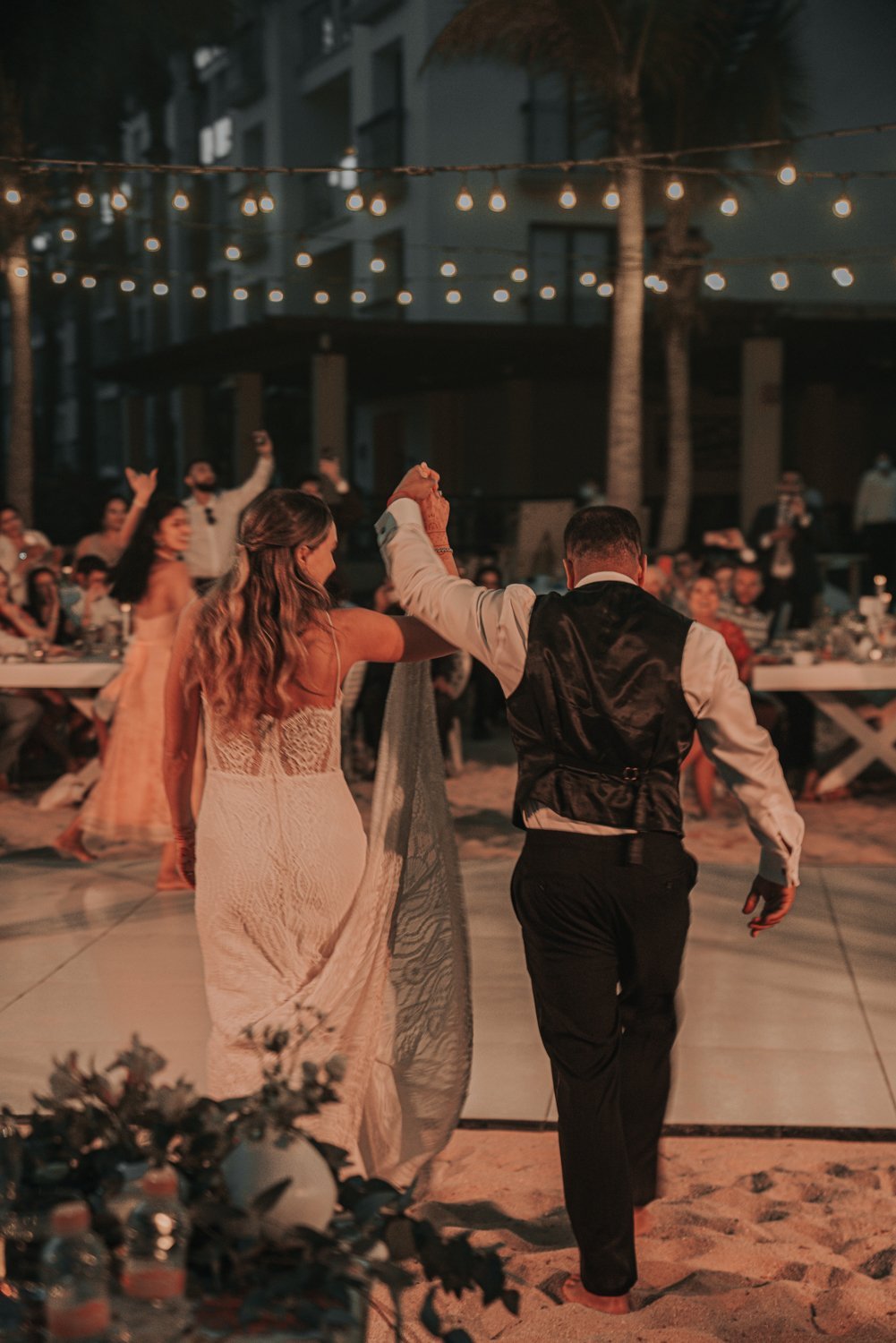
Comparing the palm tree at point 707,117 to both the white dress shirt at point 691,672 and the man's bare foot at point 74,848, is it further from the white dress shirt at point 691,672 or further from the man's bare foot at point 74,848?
the white dress shirt at point 691,672

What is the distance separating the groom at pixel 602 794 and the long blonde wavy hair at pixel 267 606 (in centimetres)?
21

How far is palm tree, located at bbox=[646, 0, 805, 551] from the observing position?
64.1 ft

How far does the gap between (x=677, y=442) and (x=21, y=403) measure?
8.44 meters

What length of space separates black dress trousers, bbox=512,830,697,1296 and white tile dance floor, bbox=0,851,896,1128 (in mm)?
1282

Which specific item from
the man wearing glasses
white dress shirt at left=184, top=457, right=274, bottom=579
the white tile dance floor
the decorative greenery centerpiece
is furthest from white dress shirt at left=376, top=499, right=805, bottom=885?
white dress shirt at left=184, top=457, right=274, bottom=579

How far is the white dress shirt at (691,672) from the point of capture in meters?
3.25

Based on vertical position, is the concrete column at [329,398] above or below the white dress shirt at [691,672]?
above

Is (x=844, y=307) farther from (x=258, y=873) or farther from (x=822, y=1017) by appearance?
(x=258, y=873)

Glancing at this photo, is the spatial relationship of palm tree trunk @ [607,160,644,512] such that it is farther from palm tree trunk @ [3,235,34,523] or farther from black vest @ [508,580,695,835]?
black vest @ [508,580,695,835]

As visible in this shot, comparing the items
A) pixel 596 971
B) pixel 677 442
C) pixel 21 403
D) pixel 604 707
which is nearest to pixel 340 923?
pixel 596 971

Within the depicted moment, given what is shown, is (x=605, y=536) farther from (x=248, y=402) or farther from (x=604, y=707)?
(x=248, y=402)

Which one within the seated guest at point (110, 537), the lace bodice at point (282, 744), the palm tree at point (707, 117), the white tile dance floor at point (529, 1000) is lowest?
the white tile dance floor at point (529, 1000)

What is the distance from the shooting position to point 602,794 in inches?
128

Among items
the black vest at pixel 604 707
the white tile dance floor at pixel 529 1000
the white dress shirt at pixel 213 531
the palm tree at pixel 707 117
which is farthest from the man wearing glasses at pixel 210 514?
the palm tree at pixel 707 117
